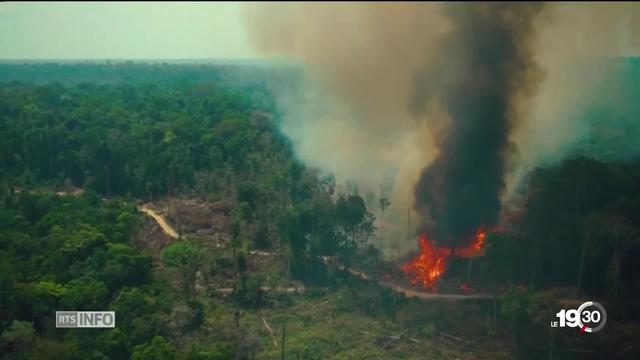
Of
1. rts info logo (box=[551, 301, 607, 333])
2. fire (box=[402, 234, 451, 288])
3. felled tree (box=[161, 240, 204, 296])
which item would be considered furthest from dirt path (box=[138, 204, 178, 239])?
rts info logo (box=[551, 301, 607, 333])

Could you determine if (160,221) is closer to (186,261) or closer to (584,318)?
(186,261)

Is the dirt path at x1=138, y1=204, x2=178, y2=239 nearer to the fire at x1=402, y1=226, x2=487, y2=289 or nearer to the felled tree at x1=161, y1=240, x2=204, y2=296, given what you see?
the felled tree at x1=161, y1=240, x2=204, y2=296

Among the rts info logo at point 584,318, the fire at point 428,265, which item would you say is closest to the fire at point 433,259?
the fire at point 428,265

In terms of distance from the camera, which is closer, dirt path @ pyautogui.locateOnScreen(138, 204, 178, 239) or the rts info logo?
the rts info logo

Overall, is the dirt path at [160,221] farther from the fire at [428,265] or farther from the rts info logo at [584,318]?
the rts info logo at [584,318]

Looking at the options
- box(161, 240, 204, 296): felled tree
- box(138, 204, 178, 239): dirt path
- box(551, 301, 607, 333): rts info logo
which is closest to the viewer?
box(551, 301, 607, 333): rts info logo

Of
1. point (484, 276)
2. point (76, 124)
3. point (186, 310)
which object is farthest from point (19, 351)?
point (76, 124)
